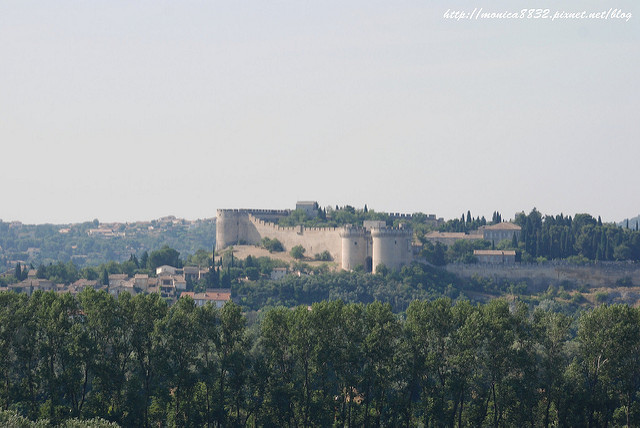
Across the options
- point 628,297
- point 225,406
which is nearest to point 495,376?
point 225,406

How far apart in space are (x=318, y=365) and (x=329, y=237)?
5846cm

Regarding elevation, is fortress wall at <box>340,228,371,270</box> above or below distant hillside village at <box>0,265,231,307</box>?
above

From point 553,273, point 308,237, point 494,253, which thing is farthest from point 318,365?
point 308,237

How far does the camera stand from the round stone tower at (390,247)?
9538 centimetres

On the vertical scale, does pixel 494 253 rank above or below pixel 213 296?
above

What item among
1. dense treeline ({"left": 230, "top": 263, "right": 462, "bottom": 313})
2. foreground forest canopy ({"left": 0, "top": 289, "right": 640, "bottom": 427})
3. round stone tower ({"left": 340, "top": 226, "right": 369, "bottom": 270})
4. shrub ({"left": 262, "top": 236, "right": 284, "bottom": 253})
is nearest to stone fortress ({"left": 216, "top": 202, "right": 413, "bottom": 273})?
round stone tower ({"left": 340, "top": 226, "right": 369, "bottom": 270})

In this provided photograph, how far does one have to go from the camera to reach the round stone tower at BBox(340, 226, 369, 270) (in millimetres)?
97812

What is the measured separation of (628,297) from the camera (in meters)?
94.2

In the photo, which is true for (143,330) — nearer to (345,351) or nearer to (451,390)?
(345,351)

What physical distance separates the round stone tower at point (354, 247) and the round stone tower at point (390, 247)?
1814 mm

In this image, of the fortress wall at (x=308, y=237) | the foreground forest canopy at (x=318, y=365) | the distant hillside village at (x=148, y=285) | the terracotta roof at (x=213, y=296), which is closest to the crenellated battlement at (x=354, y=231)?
the fortress wall at (x=308, y=237)

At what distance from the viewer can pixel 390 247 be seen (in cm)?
9550

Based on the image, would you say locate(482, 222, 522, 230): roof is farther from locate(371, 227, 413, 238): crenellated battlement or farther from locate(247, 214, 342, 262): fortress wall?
locate(247, 214, 342, 262): fortress wall

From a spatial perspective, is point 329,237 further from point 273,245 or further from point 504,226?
point 504,226
